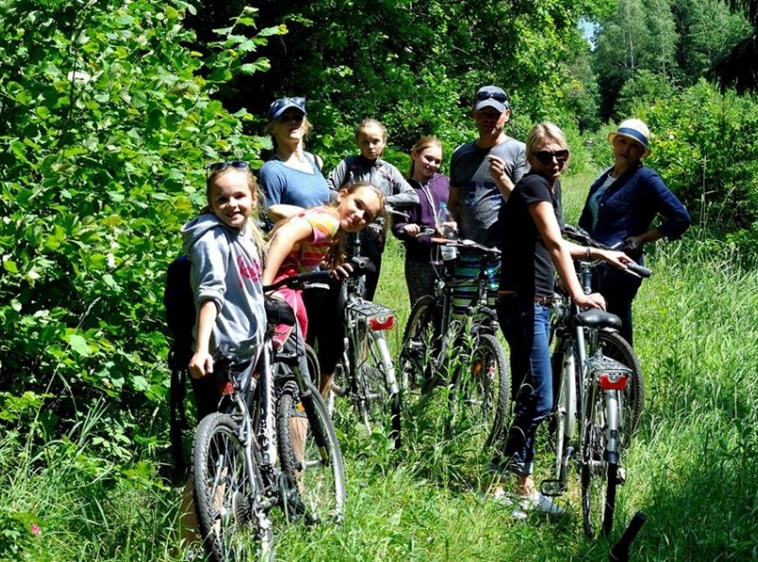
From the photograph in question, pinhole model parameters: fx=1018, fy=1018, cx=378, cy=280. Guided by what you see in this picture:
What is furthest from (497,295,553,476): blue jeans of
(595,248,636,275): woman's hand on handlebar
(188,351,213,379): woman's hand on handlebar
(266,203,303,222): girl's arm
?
(188,351,213,379): woman's hand on handlebar

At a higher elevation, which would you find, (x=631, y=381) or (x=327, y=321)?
(x=327, y=321)

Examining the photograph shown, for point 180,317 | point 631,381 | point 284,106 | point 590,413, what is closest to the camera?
point 180,317

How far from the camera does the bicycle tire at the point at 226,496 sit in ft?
11.8

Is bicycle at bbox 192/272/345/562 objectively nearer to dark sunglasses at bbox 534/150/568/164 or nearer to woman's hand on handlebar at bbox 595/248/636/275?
dark sunglasses at bbox 534/150/568/164

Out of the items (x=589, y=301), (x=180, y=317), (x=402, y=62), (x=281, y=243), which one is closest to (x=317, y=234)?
(x=281, y=243)

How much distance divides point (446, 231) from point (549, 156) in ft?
4.77

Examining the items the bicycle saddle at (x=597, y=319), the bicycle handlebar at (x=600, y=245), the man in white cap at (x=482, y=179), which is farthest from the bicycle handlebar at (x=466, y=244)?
the bicycle saddle at (x=597, y=319)

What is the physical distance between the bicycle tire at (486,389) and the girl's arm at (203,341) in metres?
1.89

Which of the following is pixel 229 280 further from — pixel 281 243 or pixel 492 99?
pixel 492 99

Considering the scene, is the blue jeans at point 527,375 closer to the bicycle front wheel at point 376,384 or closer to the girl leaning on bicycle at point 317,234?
the bicycle front wheel at point 376,384

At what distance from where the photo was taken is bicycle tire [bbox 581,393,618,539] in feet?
15.1

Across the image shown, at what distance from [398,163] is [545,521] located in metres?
8.83

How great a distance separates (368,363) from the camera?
612 centimetres

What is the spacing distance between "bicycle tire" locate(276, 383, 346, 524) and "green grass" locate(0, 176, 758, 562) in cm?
11
